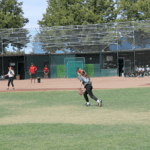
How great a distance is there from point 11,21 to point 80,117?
115ft

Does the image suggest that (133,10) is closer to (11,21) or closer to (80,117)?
(11,21)

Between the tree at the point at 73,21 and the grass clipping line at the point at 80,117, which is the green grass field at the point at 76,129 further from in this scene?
the tree at the point at 73,21

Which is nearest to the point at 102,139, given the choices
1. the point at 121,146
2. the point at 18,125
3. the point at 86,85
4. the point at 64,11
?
the point at 121,146

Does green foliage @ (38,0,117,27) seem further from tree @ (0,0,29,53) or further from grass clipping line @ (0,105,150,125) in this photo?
grass clipping line @ (0,105,150,125)

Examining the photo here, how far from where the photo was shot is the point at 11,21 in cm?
4275

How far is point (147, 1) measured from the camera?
42125 millimetres

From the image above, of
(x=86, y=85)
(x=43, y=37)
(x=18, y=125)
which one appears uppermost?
(x=43, y=37)

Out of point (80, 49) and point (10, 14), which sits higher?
point (10, 14)

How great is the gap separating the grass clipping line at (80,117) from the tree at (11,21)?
29.5 meters

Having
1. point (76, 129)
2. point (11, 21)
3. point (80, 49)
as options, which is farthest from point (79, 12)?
point (76, 129)

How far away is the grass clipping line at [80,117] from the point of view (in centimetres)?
947

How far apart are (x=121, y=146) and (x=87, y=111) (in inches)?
212

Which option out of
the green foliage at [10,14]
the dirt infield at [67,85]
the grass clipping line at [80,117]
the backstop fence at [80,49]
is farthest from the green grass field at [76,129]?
the green foliage at [10,14]

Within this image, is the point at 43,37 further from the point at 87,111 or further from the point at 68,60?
the point at 87,111
